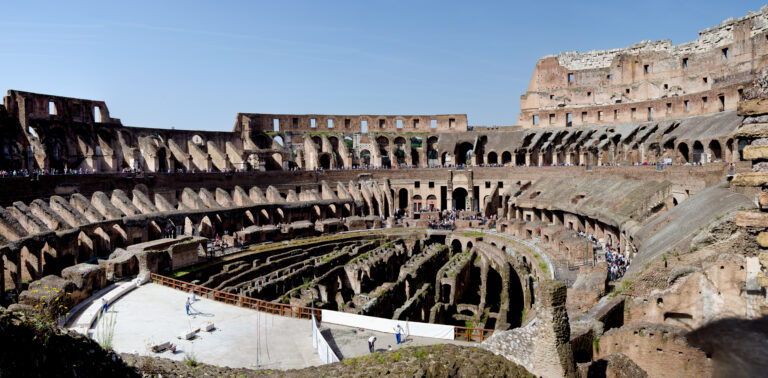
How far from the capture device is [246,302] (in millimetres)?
16281

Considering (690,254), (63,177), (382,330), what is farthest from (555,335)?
(63,177)

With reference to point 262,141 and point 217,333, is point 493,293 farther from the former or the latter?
point 262,141

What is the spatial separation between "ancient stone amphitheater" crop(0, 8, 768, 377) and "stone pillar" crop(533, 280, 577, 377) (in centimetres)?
4

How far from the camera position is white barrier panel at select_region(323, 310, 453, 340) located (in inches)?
525

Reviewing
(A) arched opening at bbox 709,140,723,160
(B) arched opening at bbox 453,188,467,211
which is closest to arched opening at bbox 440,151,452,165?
(B) arched opening at bbox 453,188,467,211

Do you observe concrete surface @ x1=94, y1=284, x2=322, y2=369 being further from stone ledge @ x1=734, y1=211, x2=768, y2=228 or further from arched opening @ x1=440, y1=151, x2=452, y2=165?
arched opening @ x1=440, y1=151, x2=452, y2=165

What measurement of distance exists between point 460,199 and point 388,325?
35073 millimetres

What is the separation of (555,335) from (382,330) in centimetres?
553

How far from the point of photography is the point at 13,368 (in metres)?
6.44

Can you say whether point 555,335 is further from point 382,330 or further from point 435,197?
point 435,197

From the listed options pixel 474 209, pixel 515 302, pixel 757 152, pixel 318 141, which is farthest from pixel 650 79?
pixel 757 152

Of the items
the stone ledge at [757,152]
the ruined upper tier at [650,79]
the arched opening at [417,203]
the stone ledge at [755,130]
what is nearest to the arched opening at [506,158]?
the ruined upper tier at [650,79]

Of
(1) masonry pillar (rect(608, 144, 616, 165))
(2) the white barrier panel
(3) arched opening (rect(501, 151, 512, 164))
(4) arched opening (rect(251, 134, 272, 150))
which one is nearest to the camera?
(2) the white barrier panel

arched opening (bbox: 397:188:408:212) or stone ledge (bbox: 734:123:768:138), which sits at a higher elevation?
stone ledge (bbox: 734:123:768:138)
